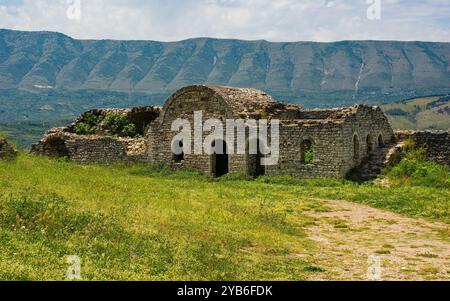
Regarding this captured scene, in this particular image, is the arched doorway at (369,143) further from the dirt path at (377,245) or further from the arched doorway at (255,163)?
the dirt path at (377,245)

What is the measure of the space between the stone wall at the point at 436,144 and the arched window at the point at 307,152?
547 centimetres

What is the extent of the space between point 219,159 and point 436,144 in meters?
10.9

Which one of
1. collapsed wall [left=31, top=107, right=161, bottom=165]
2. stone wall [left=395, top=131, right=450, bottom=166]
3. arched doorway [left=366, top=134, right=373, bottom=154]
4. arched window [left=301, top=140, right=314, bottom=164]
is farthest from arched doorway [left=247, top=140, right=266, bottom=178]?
stone wall [left=395, top=131, right=450, bottom=166]

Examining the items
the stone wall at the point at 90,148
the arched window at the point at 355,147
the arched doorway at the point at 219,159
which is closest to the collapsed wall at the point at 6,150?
the stone wall at the point at 90,148

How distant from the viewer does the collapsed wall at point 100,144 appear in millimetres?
29375

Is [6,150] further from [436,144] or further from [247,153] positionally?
[436,144]

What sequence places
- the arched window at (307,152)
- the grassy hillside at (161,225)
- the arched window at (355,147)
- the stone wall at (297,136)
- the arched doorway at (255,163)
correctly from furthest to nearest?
the arched doorway at (255,163), the arched window at (355,147), the arched window at (307,152), the stone wall at (297,136), the grassy hillside at (161,225)

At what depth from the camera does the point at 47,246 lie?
949 centimetres

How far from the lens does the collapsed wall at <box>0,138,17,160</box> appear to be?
20.3 meters

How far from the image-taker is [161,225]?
41.7ft

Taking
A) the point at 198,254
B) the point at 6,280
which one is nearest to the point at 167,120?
the point at 198,254
